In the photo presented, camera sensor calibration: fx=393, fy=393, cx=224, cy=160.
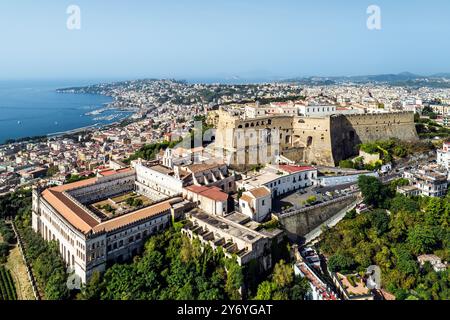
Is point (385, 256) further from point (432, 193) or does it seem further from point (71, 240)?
point (71, 240)

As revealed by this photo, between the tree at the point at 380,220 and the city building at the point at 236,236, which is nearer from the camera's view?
the city building at the point at 236,236

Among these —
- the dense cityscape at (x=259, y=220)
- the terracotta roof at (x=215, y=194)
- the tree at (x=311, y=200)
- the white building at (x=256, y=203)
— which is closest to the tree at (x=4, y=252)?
the dense cityscape at (x=259, y=220)

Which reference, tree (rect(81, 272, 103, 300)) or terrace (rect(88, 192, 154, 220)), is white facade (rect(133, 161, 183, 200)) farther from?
tree (rect(81, 272, 103, 300))

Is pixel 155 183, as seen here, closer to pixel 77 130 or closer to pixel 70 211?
pixel 70 211

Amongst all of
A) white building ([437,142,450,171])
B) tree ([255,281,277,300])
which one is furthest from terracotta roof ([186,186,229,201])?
white building ([437,142,450,171])

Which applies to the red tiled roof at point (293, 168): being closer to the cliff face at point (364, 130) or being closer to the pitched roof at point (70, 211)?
the cliff face at point (364, 130)

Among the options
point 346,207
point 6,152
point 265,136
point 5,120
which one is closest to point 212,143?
point 265,136

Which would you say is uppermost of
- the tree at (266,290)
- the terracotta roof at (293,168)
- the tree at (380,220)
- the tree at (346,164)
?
the terracotta roof at (293,168)
